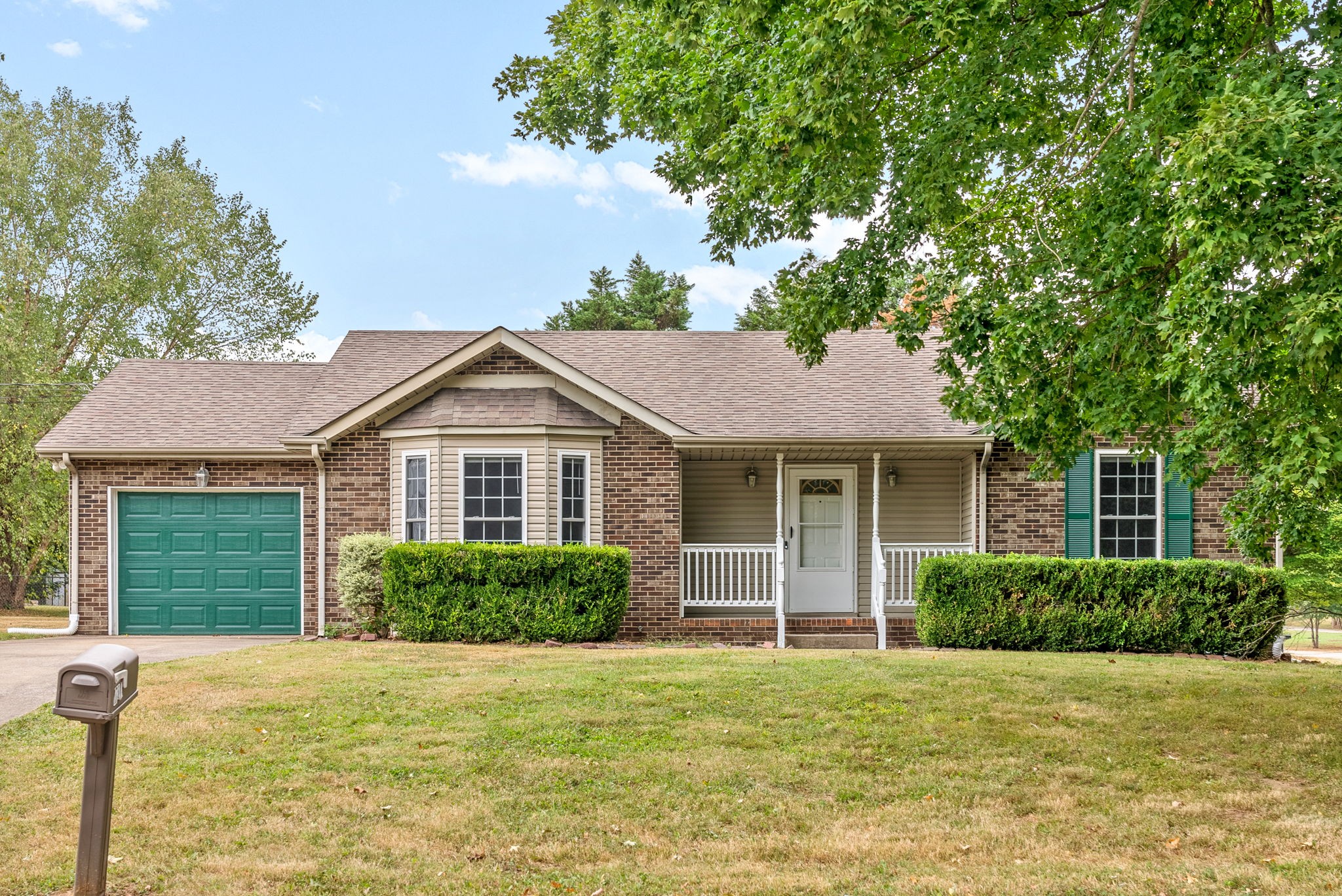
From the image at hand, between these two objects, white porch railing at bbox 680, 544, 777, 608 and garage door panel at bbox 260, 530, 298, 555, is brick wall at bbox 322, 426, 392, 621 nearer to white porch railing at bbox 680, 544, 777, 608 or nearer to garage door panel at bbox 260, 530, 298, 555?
garage door panel at bbox 260, 530, 298, 555

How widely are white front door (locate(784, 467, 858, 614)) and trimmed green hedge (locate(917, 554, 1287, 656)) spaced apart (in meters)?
2.96

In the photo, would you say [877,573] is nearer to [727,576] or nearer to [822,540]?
[822,540]

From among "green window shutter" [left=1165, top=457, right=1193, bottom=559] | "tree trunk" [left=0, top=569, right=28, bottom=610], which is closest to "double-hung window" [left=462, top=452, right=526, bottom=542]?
"green window shutter" [left=1165, top=457, right=1193, bottom=559]

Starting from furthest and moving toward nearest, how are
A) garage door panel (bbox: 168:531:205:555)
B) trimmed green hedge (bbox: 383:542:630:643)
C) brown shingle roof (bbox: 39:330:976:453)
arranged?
garage door panel (bbox: 168:531:205:555) < brown shingle roof (bbox: 39:330:976:453) < trimmed green hedge (bbox: 383:542:630:643)

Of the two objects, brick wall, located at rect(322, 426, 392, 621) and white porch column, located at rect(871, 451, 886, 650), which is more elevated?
brick wall, located at rect(322, 426, 392, 621)

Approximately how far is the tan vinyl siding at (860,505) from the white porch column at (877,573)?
815 mm

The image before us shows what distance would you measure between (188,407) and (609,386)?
6923 millimetres

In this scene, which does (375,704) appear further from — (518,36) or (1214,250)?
(518,36)

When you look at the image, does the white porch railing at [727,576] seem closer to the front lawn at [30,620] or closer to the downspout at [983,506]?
the downspout at [983,506]

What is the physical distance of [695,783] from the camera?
6484 millimetres

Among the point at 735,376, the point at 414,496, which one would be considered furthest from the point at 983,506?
the point at 414,496

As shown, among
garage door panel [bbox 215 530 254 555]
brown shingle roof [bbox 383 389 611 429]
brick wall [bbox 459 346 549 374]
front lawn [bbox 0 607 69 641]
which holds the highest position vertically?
brick wall [bbox 459 346 549 374]

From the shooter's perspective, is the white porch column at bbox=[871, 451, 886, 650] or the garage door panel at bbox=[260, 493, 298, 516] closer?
the white porch column at bbox=[871, 451, 886, 650]

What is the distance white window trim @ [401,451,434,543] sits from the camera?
45.1ft
